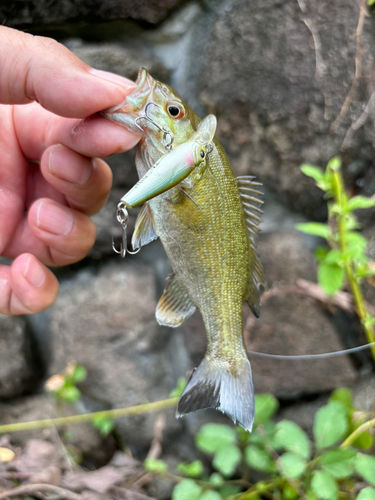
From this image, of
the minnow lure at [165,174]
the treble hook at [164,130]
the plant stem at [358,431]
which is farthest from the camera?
the plant stem at [358,431]

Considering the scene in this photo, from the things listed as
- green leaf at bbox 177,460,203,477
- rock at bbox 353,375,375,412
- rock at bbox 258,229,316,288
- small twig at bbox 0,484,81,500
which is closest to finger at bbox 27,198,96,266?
rock at bbox 258,229,316,288

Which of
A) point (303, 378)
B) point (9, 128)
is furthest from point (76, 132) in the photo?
point (303, 378)

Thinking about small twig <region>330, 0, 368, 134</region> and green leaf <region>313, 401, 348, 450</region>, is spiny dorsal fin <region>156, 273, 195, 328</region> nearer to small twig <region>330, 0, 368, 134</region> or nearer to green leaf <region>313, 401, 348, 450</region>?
green leaf <region>313, 401, 348, 450</region>

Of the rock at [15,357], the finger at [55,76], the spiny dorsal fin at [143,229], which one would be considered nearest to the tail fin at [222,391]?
the spiny dorsal fin at [143,229]

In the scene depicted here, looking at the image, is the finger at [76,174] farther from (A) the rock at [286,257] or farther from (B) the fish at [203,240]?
(A) the rock at [286,257]

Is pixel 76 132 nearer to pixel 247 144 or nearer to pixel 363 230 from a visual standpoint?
pixel 247 144

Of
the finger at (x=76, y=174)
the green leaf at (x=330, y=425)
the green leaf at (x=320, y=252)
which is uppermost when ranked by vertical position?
the finger at (x=76, y=174)

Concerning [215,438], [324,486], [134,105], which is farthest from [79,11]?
[324,486]
